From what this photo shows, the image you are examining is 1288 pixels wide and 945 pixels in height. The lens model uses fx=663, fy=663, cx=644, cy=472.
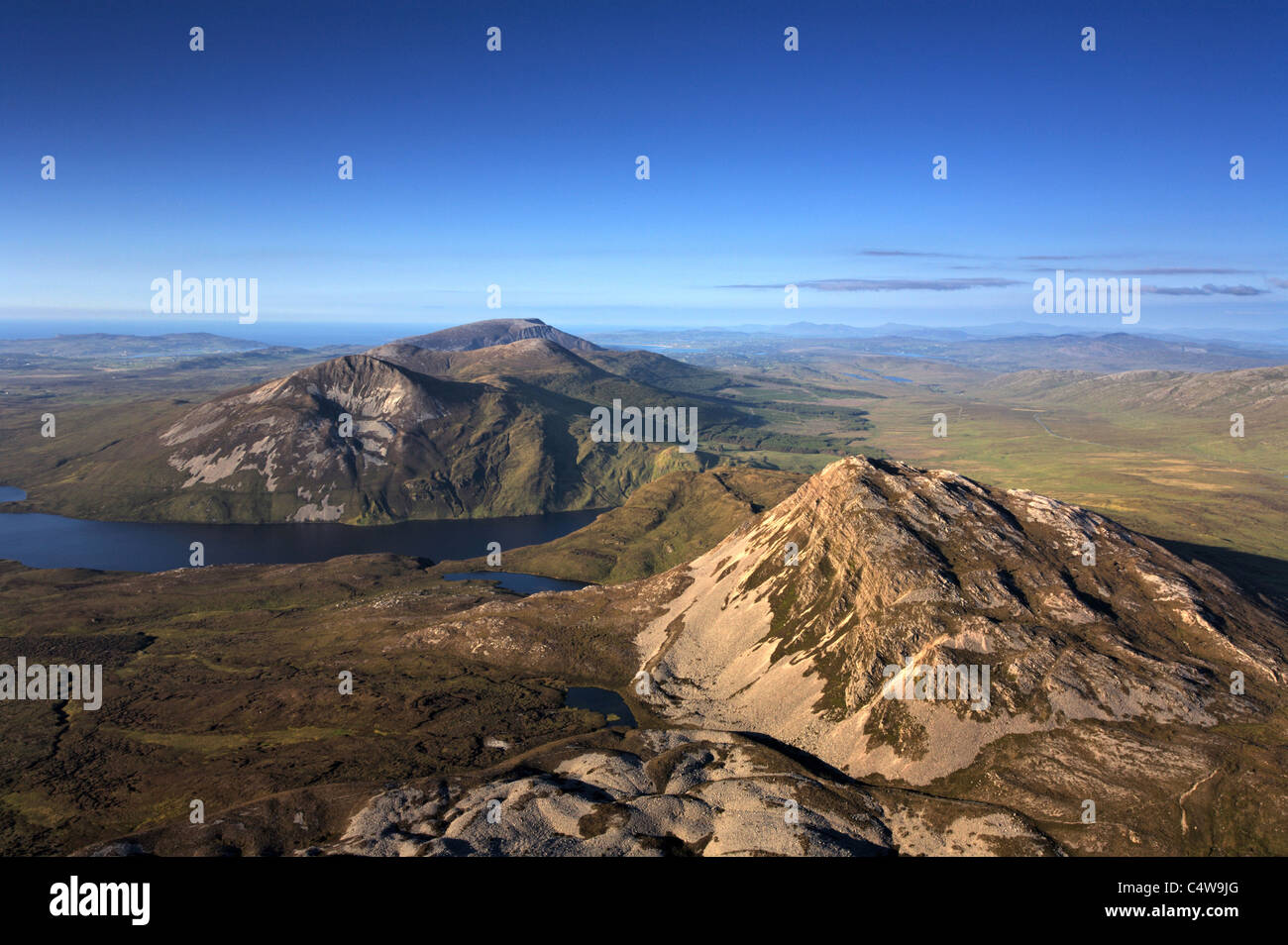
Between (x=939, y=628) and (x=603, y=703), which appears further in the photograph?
(x=603, y=703)

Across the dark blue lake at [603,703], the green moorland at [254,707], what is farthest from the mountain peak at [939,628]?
the green moorland at [254,707]

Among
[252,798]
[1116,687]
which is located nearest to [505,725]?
[252,798]

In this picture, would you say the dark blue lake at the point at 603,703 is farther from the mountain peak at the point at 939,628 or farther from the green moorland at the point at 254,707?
the mountain peak at the point at 939,628

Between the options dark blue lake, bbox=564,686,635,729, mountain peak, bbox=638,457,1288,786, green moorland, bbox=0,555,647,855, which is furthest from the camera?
dark blue lake, bbox=564,686,635,729

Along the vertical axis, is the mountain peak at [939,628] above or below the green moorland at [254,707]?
above

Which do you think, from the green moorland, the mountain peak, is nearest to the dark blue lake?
the green moorland

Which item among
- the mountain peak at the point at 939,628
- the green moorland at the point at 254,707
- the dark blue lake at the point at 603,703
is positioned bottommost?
the dark blue lake at the point at 603,703

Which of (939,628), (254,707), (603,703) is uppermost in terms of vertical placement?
(939,628)

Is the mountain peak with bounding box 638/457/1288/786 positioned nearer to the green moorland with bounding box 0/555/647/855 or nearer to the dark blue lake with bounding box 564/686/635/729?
the dark blue lake with bounding box 564/686/635/729

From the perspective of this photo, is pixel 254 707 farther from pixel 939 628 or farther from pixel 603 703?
pixel 939 628

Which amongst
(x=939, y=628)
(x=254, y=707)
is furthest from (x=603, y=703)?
(x=254, y=707)
